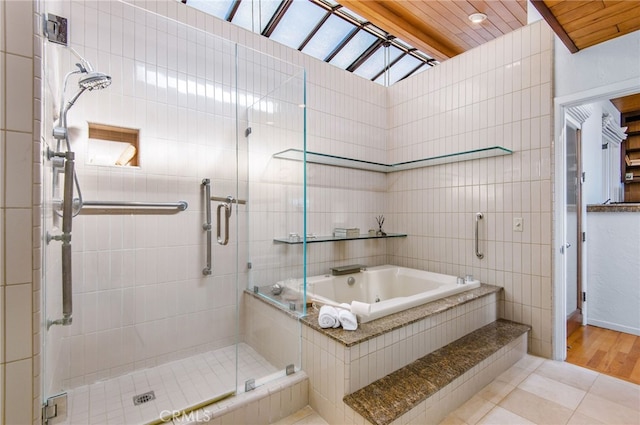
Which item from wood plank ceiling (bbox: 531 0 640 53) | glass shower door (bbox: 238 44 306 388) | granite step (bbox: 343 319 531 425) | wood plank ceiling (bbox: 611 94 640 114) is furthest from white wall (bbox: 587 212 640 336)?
glass shower door (bbox: 238 44 306 388)

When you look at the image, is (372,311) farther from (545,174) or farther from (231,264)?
(545,174)

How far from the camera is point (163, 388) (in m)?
1.81

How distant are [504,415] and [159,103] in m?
2.89

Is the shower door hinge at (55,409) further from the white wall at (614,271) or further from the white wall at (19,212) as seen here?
the white wall at (614,271)

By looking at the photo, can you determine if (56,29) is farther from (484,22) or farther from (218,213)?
(484,22)

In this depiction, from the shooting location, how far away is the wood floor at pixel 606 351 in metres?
2.11

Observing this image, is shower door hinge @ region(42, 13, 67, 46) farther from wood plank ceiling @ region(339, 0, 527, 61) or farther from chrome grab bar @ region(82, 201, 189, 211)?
wood plank ceiling @ region(339, 0, 527, 61)

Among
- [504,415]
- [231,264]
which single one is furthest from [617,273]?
[231,264]

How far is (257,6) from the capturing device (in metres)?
2.96

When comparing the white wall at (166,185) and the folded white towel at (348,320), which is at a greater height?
the white wall at (166,185)

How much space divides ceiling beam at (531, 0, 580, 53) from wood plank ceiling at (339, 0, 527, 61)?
76 cm

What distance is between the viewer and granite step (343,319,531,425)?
1449 mm

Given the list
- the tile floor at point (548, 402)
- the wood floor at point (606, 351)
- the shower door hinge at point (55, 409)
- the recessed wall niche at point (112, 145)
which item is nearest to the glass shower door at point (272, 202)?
the tile floor at point (548, 402)

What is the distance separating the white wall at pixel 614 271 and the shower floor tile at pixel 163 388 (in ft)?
10.3
